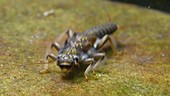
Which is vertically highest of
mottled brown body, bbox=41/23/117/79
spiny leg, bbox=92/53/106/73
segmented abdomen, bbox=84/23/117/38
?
segmented abdomen, bbox=84/23/117/38

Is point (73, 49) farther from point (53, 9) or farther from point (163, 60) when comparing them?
point (53, 9)

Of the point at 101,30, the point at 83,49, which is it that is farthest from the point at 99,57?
the point at 101,30

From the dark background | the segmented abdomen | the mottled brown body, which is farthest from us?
the dark background

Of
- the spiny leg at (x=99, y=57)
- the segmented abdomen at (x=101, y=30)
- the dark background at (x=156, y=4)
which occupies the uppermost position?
the dark background at (x=156, y=4)

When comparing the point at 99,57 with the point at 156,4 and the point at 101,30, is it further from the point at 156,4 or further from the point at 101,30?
the point at 156,4

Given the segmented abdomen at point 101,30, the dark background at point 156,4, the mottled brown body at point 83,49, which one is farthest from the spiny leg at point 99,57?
the dark background at point 156,4

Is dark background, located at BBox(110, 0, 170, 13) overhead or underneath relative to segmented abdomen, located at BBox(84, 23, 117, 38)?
overhead

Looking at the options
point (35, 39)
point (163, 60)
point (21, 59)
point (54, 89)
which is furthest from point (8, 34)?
point (163, 60)

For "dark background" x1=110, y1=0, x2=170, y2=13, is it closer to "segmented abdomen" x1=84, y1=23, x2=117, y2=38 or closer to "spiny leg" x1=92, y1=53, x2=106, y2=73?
"segmented abdomen" x1=84, y1=23, x2=117, y2=38

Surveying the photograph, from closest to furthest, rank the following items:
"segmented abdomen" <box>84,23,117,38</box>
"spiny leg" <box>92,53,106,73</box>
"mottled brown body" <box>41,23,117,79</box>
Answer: "mottled brown body" <box>41,23,117,79</box>, "spiny leg" <box>92,53,106,73</box>, "segmented abdomen" <box>84,23,117,38</box>

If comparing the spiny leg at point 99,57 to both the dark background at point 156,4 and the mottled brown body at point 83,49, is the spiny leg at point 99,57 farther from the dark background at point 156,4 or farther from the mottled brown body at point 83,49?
the dark background at point 156,4

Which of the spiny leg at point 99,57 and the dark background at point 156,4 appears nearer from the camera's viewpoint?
the spiny leg at point 99,57

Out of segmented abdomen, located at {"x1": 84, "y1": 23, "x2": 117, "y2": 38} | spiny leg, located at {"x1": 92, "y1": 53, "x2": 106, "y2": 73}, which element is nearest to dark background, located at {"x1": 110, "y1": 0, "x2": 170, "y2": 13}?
segmented abdomen, located at {"x1": 84, "y1": 23, "x2": 117, "y2": 38}

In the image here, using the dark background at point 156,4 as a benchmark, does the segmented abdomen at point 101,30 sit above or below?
below
